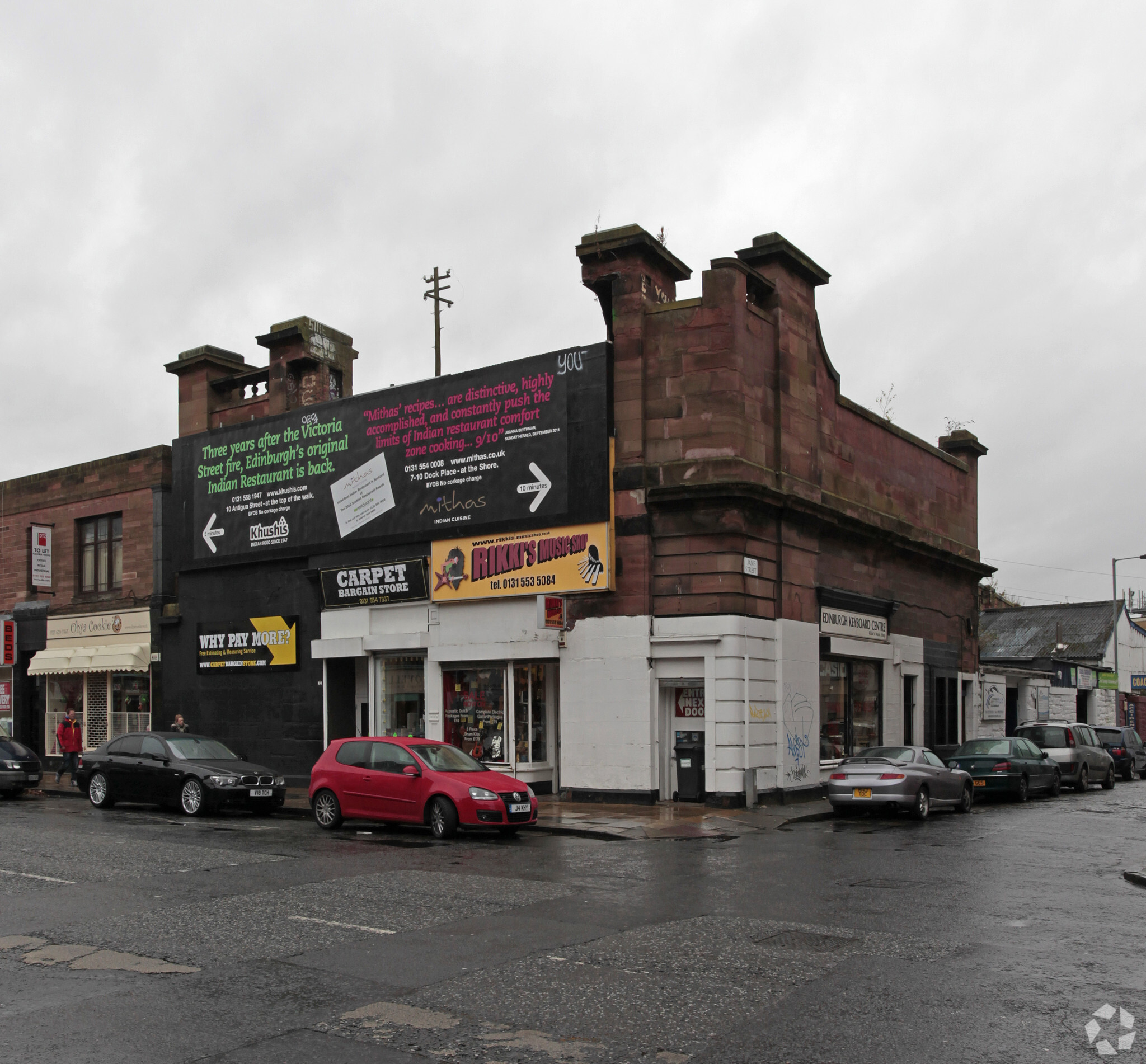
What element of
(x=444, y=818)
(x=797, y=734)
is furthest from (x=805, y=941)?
(x=797, y=734)

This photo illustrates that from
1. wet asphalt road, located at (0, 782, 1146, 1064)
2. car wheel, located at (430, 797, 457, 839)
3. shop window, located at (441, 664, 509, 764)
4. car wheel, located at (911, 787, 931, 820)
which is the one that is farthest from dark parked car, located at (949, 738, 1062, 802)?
car wheel, located at (430, 797, 457, 839)

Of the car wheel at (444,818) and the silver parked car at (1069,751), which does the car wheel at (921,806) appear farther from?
the silver parked car at (1069,751)

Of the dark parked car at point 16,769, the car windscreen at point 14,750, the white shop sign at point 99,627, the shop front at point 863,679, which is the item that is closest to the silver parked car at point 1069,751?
→ the shop front at point 863,679

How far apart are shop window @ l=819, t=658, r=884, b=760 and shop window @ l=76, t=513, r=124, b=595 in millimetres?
18202

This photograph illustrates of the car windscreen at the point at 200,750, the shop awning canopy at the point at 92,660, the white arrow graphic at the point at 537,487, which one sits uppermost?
the white arrow graphic at the point at 537,487

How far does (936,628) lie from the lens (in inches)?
1184

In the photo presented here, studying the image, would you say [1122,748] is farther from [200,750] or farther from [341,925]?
[341,925]

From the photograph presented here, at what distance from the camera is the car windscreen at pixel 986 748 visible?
78.6ft

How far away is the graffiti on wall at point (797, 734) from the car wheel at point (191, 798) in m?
10.5

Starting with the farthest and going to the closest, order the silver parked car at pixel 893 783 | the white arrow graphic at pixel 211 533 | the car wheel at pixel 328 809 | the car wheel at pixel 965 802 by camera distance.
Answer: the white arrow graphic at pixel 211 533 → the car wheel at pixel 965 802 → the silver parked car at pixel 893 783 → the car wheel at pixel 328 809

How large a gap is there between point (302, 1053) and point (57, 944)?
3927 mm

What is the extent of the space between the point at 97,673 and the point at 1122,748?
96.6 ft

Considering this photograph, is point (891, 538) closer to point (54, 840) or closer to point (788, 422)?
point (788, 422)

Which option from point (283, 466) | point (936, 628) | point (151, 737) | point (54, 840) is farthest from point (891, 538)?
point (54, 840)
